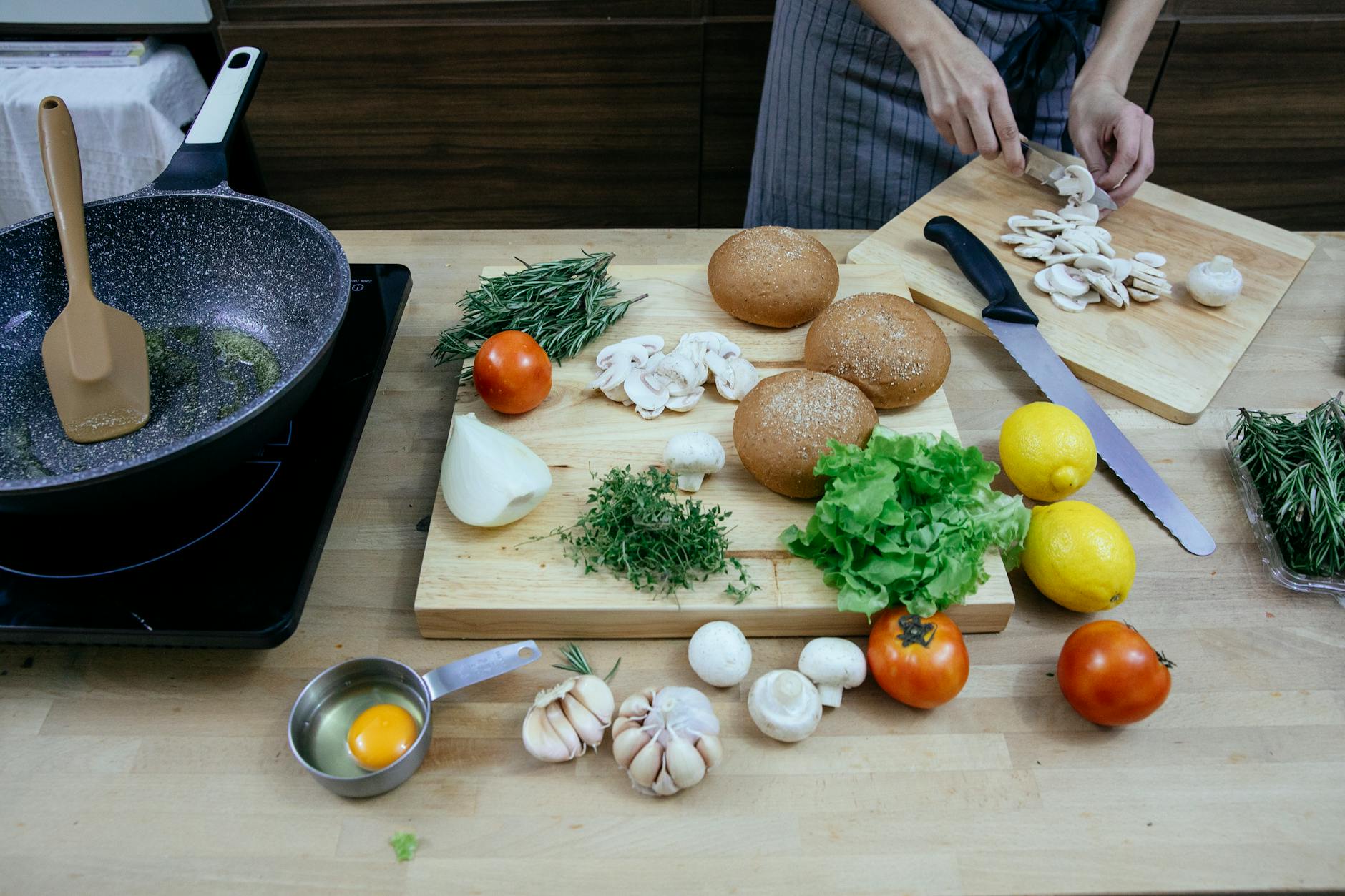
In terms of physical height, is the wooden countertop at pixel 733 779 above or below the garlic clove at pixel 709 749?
below

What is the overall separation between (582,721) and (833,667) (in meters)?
0.23

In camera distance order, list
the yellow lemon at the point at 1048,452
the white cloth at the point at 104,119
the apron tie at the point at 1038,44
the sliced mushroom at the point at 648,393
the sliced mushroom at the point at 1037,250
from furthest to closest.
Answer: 1. the white cloth at the point at 104,119
2. the apron tie at the point at 1038,44
3. the sliced mushroom at the point at 1037,250
4. the sliced mushroom at the point at 648,393
5. the yellow lemon at the point at 1048,452

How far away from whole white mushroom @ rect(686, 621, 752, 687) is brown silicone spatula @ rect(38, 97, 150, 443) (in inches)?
24.5

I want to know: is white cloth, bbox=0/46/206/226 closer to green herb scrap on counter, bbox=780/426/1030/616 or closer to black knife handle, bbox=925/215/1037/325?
black knife handle, bbox=925/215/1037/325

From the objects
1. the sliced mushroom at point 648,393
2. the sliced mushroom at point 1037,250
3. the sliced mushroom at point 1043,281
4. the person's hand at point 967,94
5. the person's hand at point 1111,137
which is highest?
the person's hand at point 967,94

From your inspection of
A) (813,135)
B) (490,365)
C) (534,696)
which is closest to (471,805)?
(534,696)

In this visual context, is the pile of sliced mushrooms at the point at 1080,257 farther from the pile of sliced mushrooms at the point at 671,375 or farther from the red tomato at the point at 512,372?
the red tomato at the point at 512,372

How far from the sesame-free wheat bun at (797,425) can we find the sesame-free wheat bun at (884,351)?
Answer: 0.05 meters

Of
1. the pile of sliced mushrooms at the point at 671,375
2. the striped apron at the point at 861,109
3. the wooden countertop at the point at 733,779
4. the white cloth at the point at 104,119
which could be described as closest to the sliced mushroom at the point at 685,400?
the pile of sliced mushrooms at the point at 671,375

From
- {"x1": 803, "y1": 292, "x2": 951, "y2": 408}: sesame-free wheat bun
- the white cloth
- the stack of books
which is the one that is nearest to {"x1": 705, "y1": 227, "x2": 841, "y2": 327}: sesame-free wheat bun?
{"x1": 803, "y1": 292, "x2": 951, "y2": 408}: sesame-free wheat bun

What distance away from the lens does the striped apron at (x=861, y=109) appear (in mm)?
1436

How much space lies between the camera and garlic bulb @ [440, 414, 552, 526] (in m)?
0.87

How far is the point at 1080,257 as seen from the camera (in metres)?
1.23

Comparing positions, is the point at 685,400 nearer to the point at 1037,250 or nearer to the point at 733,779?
the point at 733,779
